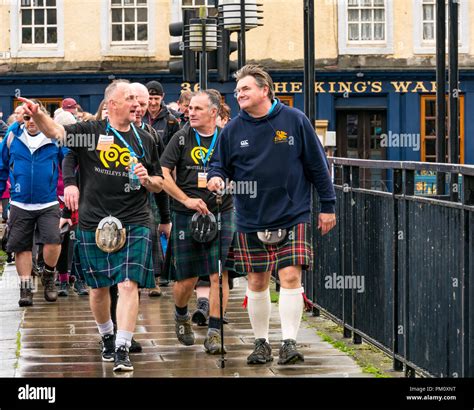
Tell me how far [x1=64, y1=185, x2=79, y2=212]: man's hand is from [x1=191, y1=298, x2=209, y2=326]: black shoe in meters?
2.21

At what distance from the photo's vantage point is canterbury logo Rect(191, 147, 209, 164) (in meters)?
10.8

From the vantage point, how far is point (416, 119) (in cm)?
3603

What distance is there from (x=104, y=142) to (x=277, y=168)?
120 cm

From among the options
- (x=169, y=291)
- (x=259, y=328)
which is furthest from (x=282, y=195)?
(x=169, y=291)

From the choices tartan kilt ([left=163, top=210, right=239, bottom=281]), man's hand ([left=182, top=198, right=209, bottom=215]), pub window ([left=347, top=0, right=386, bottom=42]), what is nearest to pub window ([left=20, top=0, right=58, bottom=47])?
pub window ([left=347, top=0, right=386, bottom=42])

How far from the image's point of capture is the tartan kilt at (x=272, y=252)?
940cm

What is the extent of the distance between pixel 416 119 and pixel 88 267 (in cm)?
2719

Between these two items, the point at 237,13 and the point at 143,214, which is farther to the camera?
the point at 237,13

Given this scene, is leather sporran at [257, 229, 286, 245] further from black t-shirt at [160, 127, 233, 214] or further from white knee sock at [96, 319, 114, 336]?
black t-shirt at [160, 127, 233, 214]

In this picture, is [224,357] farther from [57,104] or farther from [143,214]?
[57,104]


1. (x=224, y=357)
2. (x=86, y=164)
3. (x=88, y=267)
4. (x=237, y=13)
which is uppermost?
(x=237, y=13)

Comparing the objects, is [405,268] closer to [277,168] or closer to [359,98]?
[277,168]

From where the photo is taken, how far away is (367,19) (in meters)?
36.3

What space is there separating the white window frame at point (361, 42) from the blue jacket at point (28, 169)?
2317 cm
